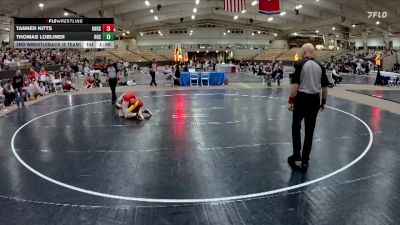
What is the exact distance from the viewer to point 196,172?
594 cm

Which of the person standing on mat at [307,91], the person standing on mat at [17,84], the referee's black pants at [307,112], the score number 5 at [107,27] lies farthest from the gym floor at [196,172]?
the score number 5 at [107,27]

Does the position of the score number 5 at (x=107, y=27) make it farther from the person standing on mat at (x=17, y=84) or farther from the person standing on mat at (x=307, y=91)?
the person standing on mat at (x=307, y=91)

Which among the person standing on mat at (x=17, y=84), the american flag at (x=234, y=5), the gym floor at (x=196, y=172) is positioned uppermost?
the american flag at (x=234, y=5)

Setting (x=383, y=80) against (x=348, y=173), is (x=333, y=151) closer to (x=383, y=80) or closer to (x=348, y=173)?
(x=348, y=173)

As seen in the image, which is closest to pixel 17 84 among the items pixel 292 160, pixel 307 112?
pixel 292 160

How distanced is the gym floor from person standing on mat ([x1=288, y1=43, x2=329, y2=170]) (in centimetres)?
64

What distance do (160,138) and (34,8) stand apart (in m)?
26.5

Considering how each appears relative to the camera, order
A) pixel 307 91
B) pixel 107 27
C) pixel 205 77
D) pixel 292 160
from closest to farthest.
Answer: pixel 307 91 → pixel 292 160 → pixel 107 27 → pixel 205 77

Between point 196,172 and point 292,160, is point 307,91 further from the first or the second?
point 196,172
